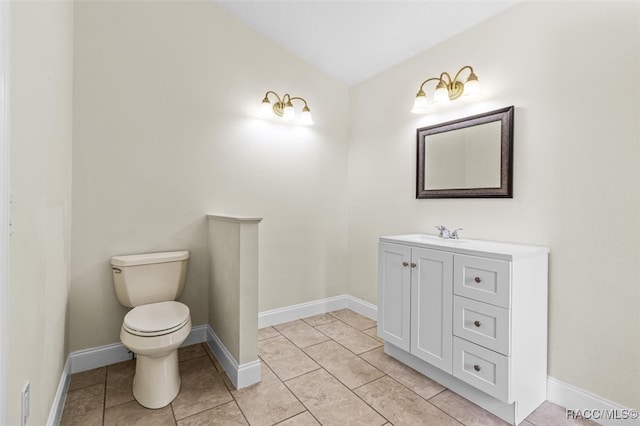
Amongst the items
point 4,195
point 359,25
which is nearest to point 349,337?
point 4,195

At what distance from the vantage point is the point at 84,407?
173 centimetres

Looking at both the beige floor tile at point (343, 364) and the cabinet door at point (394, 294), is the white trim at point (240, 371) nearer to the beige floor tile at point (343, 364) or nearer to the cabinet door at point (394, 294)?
the beige floor tile at point (343, 364)

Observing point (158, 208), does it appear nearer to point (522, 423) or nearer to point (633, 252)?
point (522, 423)

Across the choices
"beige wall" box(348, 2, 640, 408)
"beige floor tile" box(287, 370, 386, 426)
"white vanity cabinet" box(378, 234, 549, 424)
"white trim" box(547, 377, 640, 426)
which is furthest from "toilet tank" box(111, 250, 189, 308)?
"white trim" box(547, 377, 640, 426)

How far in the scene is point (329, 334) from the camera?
2701 mm

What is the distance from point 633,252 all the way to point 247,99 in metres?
2.75

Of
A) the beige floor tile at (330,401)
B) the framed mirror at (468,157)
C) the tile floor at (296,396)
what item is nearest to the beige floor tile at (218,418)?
the tile floor at (296,396)

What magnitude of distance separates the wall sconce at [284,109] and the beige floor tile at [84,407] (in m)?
2.29

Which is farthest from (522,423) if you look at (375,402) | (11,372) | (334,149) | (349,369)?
(334,149)

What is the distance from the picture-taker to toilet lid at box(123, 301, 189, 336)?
1.71m

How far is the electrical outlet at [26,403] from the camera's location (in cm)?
108

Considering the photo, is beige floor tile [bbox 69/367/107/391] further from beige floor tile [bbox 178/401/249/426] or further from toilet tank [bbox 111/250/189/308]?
beige floor tile [bbox 178/401/249/426]

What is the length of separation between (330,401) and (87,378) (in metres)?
1.59

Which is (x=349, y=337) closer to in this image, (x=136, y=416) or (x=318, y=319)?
(x=318, y=319)
